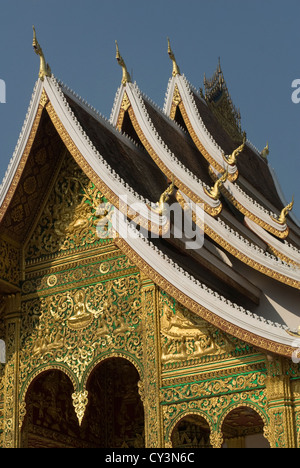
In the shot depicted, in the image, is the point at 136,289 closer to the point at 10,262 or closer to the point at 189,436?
the point at 10,262

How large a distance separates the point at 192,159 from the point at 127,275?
104 inches

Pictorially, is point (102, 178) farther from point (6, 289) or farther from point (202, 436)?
point (202, 436)

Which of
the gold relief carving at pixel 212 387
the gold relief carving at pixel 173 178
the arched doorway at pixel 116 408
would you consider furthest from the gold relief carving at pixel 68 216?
the gold relief carving at pixel 212 387

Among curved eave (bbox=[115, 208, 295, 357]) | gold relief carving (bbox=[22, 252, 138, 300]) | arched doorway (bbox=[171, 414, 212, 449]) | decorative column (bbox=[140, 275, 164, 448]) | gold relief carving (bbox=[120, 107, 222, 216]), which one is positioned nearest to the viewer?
curved eave (bbox=[115, 208, 295, 357])

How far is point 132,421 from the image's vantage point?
1190 centimetres

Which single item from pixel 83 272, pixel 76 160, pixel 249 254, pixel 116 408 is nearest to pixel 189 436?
pixel 116 408

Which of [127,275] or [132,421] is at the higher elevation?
[127,275]

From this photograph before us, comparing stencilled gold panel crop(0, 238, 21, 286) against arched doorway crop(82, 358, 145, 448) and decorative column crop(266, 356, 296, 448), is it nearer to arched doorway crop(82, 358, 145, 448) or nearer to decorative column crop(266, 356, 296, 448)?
arched doorway crop(82, 358, 145, 448)

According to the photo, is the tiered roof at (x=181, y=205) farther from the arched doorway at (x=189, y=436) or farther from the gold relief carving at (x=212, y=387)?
the arched doorway at (x=189, y=436)

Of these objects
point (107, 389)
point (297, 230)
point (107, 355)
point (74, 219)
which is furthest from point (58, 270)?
point (297, 230)

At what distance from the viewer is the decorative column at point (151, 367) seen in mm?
9281

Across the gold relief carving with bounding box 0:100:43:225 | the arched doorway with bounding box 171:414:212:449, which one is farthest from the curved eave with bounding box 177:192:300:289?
the arched doorway with bounding box 171:414:212:449

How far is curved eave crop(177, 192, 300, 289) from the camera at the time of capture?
9039mm

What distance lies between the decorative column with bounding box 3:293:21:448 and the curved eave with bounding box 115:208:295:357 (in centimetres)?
210
